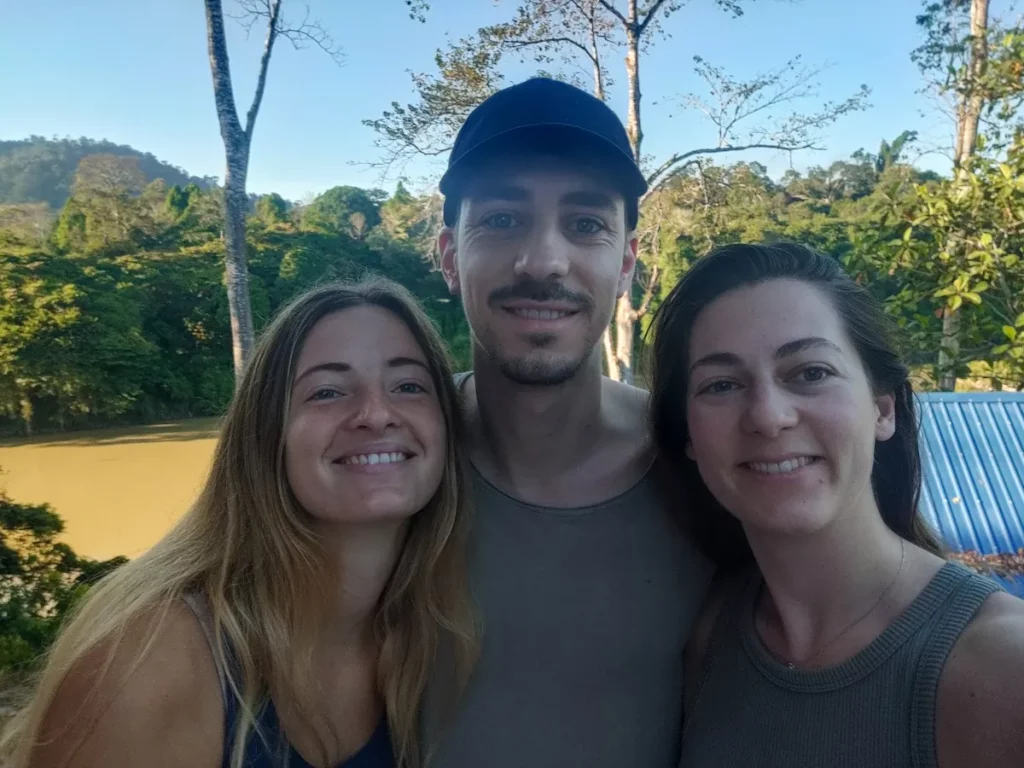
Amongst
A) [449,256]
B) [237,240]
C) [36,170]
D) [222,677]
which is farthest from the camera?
[36,170]

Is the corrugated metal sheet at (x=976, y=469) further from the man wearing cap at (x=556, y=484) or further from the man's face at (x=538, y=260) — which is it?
the man's face at (x=538, y=260)

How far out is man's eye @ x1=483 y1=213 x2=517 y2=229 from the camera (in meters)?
1.77

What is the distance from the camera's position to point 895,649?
3.70 ft

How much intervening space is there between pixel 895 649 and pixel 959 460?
4441 mm

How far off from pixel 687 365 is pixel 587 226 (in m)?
0.51

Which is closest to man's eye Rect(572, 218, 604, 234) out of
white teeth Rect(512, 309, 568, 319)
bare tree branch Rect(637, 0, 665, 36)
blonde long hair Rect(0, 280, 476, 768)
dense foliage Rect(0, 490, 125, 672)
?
white teeth Rect(512, 309, 568, 319)

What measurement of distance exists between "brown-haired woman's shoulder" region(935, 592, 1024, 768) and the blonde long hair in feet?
3.18

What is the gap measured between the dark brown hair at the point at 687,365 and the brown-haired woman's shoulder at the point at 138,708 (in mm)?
1157

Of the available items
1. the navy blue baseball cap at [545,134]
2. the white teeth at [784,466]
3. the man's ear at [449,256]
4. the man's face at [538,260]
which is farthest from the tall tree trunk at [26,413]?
the white teeth at [784,466]

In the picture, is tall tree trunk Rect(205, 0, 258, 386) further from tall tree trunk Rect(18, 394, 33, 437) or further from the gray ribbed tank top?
tall tree trunk Rect(18, 394, 33, 437)

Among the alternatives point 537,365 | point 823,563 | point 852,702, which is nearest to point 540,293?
point 537,365

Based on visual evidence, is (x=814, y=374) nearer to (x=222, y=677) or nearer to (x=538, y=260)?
(x=538, y=260)

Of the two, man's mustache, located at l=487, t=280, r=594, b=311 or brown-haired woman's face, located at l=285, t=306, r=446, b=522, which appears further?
man's mustache, located at l=487, t=280, r=594, b=311

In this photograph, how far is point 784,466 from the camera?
4.09ft
